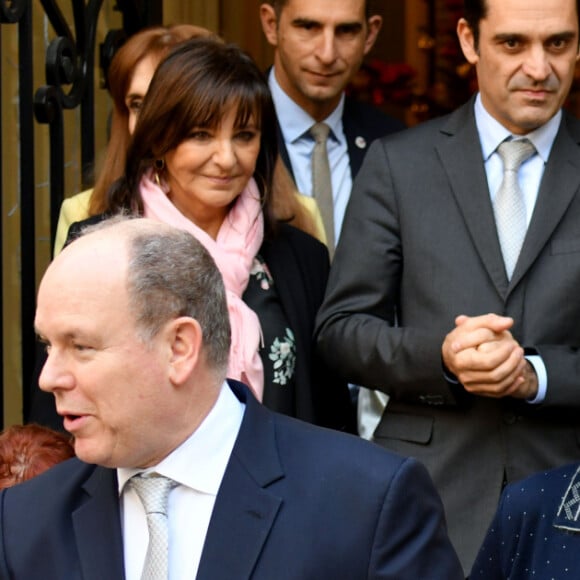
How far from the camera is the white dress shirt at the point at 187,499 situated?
2.55m

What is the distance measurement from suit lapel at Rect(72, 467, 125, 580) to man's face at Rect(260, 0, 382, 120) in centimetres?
218

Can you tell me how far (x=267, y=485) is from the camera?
2.57 meters

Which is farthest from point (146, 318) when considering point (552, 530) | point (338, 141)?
point (338, 141)

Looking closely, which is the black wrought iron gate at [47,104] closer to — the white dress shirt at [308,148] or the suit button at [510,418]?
the white dress shirt at [308,148]

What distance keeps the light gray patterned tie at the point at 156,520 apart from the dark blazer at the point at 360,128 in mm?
2087

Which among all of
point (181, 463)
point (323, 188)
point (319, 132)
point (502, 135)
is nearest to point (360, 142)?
point (319, 132)

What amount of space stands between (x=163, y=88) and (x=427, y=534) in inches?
63.4

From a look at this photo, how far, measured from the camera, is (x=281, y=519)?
2533mm

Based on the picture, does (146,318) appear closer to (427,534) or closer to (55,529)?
(55,529)

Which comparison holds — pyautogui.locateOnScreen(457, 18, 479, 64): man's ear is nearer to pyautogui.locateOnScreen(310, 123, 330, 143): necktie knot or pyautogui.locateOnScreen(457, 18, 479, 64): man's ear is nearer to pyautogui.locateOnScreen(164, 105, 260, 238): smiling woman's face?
pyautogui.locateOnScreen(164, 105, 260, 238): smiling woman's face

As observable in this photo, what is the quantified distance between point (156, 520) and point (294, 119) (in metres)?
2.29

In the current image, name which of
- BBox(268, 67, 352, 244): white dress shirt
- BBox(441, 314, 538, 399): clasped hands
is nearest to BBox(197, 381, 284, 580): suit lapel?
BBox(441, 314, 538, 399): clasped hands

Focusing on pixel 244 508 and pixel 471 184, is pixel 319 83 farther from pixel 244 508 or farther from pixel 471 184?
pixel 244 508

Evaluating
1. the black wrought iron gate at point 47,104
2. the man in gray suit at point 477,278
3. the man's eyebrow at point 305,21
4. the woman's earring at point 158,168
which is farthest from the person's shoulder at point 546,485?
the man's eyebrow at point 305,21
